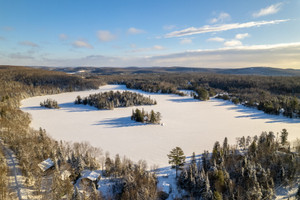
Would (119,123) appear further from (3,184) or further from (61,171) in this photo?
(3,184)

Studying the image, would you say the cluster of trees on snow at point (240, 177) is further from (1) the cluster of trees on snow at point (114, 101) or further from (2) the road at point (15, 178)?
(1) the cluster of trees on snow at point (114, 101)

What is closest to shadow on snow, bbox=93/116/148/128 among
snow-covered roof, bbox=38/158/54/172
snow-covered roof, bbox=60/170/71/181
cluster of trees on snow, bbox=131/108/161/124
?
cluster of trees on snow, bbox=131/108/161/124

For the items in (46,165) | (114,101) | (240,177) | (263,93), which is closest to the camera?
(240,177)

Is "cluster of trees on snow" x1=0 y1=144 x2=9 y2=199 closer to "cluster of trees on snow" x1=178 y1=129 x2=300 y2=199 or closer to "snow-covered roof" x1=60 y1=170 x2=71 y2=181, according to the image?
"snow-covered roof" x1=60 y1=170 x2=71 y2=181

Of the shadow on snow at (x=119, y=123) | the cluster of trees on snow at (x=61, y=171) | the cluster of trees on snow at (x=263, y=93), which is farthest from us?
the cluster of trees on snow at (x=263, y=93)

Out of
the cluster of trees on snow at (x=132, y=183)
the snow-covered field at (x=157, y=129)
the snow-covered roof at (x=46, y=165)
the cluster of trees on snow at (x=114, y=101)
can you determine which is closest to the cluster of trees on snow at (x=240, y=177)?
the cluster of trees on snow at (x=132, y=183)

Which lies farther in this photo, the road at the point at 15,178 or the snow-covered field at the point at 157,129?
the snow-covered field at the point at 157,129

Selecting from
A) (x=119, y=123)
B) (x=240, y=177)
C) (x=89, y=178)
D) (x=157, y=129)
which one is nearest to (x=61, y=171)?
(x=89, y=178)

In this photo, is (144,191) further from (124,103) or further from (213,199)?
(124,103)

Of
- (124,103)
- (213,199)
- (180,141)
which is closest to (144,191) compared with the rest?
(213,199)

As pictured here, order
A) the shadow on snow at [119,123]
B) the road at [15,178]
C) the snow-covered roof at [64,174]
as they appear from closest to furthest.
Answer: the road at [15,178], the snow-covered roof at [64,174], the shadow on snow at [119,123]

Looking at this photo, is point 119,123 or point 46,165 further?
point 119,123
